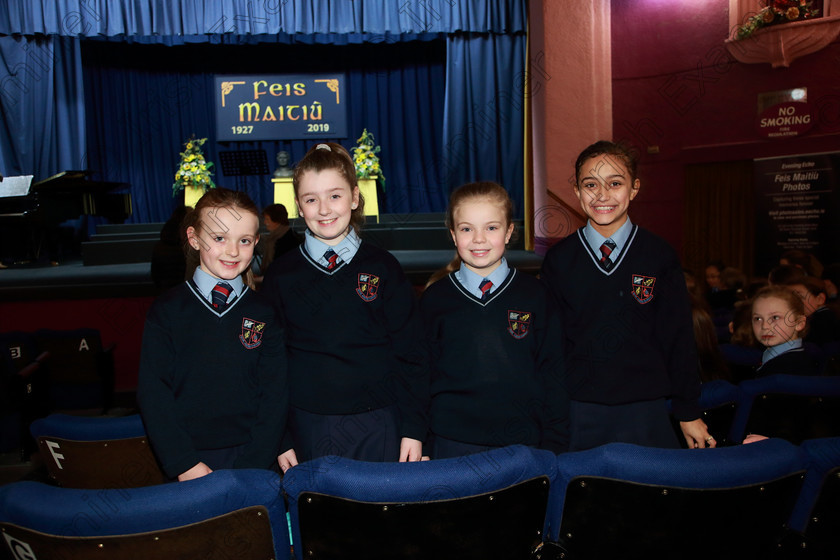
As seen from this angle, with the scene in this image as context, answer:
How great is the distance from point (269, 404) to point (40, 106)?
32.8 ft

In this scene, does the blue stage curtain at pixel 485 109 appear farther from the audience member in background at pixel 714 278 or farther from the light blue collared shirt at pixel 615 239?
the light blue collared shirt at pixel 615 239

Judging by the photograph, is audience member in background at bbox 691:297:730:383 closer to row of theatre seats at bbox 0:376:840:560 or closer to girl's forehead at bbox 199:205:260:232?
row of theatre seats at bbox 0:376:840:560

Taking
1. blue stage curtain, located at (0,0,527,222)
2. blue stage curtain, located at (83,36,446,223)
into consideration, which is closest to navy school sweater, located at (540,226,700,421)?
blue stage curtain, located at (0,0,527,222)

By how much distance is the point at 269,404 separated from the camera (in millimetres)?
1491

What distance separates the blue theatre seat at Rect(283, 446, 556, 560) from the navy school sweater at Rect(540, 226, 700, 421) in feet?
1.76

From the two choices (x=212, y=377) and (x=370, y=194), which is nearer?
(x=212, y=377)

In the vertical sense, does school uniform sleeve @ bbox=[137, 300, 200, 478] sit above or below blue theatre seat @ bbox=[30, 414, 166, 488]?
above

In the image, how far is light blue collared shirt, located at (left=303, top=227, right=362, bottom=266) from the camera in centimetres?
166

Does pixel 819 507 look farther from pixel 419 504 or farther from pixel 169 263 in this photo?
pixel 169 263

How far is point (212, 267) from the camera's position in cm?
153

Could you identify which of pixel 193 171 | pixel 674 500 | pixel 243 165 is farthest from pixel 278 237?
pixel 193 171

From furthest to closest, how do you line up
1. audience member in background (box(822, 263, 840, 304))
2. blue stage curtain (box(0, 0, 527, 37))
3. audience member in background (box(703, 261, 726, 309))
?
blue stage curtain (box(0, 0, 527, 37)) < audience member in background (box(703, 261, 726, 309)) < audience member in background (box(822, 263, 840, 304))

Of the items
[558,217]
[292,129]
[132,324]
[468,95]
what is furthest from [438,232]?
[132,324]

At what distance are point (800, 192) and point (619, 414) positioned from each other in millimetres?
5389
